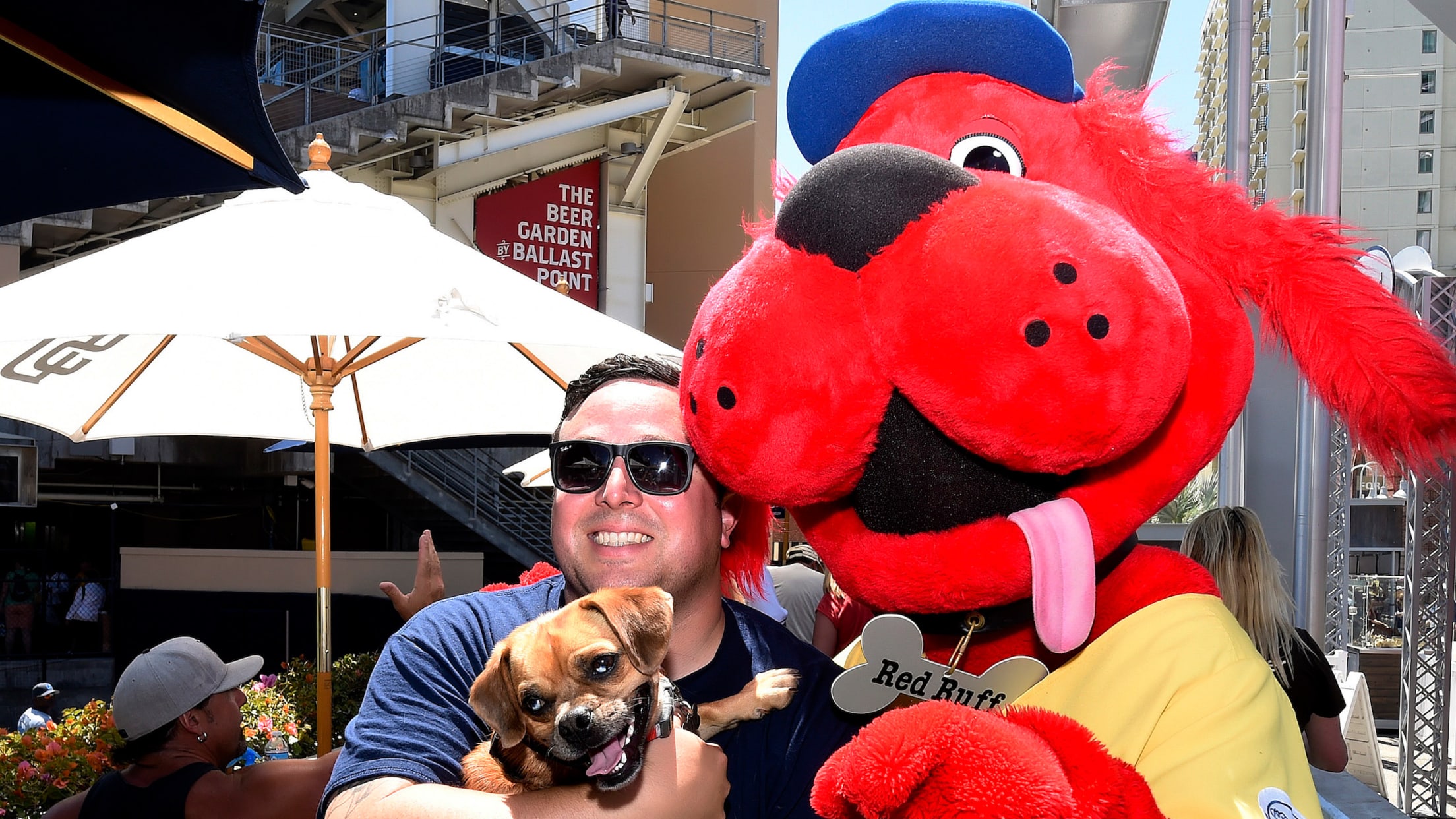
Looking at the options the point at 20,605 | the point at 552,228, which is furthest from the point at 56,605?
the point at 552,228

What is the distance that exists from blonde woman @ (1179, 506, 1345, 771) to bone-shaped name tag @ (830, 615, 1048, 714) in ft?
9.75

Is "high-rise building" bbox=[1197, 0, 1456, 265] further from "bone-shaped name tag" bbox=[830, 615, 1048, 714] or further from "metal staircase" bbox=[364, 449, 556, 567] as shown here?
"bone-shaped name tag" bbox=[830, 615, 1048, 714]

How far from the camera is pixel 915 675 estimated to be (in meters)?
1.87

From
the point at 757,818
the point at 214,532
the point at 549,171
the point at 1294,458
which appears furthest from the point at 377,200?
the point at 214,532

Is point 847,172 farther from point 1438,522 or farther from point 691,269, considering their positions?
point 691,269

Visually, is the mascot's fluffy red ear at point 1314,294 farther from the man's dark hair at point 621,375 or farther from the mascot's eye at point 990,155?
the man's dark hair at point 621,375

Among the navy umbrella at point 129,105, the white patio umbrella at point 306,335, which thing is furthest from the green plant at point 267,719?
the navy umbrella at point 129,105

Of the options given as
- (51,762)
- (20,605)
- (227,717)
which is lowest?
(20,605)

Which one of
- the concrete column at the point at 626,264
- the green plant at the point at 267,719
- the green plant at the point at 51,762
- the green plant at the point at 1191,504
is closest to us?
the green plant at the point at 51,762

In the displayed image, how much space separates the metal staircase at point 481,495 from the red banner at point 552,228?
363 centimetres

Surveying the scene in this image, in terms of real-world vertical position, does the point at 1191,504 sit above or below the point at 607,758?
below

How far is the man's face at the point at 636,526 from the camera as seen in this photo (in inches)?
88.1

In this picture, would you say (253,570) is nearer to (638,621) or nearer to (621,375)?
(621,375)

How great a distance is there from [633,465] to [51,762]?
396cm
